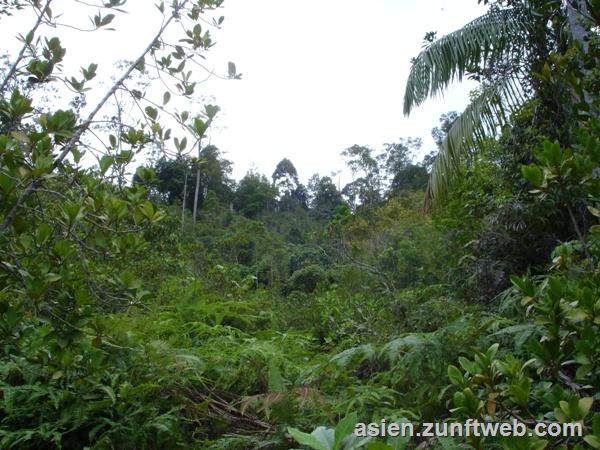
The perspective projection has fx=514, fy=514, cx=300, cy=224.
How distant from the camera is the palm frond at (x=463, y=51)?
6514 mm

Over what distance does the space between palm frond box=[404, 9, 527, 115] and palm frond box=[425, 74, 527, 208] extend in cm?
46

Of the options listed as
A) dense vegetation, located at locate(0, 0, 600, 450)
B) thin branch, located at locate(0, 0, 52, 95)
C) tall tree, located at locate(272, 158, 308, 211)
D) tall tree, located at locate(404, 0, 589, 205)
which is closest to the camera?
dense vegetation, located at locate(0, 0, 600, 450)

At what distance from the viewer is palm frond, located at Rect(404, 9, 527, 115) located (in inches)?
256

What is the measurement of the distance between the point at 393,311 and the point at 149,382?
2356 mm

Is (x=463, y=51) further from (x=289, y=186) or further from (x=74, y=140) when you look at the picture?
(x=289, y=186)

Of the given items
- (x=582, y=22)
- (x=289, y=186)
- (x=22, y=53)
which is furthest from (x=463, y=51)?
(x=289, y=186)

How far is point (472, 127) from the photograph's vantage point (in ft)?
20.9

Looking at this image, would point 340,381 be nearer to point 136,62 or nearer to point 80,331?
point 80,331

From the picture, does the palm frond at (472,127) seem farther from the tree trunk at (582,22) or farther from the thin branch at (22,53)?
the thin branch at (22,53)

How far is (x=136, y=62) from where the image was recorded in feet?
7.23

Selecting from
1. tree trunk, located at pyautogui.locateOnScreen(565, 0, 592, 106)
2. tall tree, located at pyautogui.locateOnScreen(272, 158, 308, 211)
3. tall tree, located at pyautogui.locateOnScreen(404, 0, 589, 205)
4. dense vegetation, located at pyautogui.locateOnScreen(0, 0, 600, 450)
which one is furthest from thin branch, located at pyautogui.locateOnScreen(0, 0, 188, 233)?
tall tree, located at pyautogui.locateOnScreen(272, 158, 308, 211)

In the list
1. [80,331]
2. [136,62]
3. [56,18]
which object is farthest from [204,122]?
[80,331]

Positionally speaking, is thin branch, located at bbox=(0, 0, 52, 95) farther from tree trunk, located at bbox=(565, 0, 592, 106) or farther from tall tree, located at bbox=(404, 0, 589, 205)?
tall tree, located at bbox=(404, 0, 589, 205)

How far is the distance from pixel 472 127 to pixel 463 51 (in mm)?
1202
